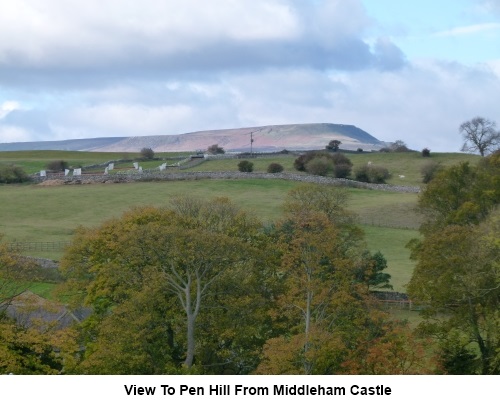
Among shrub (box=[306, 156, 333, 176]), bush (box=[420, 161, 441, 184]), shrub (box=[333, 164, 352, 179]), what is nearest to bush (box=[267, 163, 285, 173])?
shrub (box=[306, 156, 333, 176])

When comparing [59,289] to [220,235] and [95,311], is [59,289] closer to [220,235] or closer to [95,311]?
[95,311]

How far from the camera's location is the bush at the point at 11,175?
10988cm

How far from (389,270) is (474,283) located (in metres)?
25.2

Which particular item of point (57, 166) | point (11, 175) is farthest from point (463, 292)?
point (57, 166)

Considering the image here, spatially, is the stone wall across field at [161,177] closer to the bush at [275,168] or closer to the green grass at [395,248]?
the bush at [275,168]

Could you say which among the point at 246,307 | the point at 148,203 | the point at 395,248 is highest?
the point at 148,203

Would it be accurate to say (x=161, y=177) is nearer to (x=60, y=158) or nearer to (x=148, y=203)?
(x=148, y=203)

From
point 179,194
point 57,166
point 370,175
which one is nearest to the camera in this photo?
point 179,194

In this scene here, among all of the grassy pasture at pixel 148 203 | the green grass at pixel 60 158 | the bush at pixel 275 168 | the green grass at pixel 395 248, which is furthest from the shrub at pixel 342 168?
the green grass at pixel 395 248

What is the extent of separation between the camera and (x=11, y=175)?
11000cm

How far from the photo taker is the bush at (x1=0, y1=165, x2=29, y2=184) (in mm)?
109875

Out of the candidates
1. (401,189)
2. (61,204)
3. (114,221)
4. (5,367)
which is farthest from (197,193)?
(5,367)

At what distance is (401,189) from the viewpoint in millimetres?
105188

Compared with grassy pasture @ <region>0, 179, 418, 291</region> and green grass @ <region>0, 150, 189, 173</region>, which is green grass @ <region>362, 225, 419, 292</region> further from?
green grass @ <region>0, 150, 189, 173</region>
